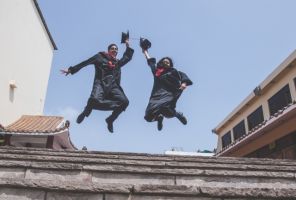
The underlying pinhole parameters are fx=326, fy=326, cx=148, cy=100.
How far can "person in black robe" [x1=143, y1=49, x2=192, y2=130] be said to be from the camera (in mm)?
6586

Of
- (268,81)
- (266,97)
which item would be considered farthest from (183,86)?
(266,97)

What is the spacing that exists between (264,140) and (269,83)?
11.0 ft

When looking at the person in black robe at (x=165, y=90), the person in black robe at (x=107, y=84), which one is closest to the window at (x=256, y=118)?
the person in black robe at (x=165, y=90)

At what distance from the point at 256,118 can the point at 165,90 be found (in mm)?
9298

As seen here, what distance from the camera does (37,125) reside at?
1123 centimetres

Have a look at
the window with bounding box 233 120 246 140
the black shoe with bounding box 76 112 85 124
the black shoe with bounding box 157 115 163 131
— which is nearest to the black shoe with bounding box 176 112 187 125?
the black shoe with bounding box 157 115 163 131

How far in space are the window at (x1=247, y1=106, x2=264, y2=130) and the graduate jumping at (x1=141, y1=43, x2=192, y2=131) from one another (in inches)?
337

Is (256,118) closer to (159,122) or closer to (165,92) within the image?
(165,92)

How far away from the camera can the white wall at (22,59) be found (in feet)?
38.9

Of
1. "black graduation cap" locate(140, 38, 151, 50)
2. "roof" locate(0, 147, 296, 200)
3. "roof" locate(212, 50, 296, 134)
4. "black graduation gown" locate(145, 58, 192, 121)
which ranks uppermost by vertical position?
"roof" locate(212, 50, 296, 134)

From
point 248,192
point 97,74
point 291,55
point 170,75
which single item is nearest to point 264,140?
point 291,55

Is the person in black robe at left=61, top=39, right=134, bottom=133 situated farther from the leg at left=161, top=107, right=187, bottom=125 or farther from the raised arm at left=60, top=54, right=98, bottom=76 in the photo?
the leg at left=161, top=107, right=187, bottom=125

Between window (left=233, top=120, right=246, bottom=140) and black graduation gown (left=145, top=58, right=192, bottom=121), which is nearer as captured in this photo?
black graduation gown (left=145, top=58, right=192, bottom=121)

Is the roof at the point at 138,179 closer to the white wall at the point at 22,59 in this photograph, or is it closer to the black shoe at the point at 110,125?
the black shoe at the point at 110,125
